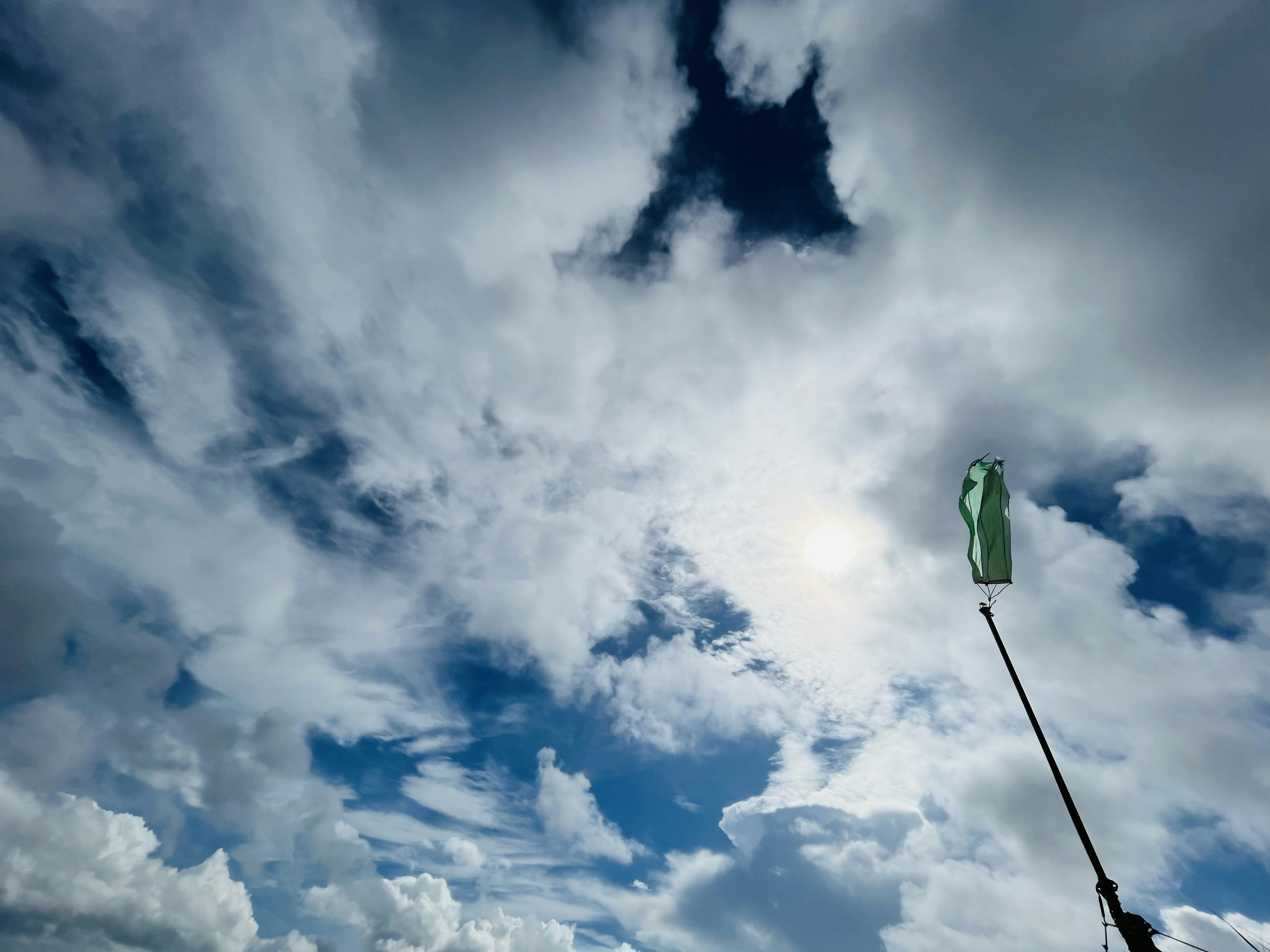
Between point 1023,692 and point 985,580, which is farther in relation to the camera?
point 985,580

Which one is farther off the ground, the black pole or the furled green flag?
the furled green flag

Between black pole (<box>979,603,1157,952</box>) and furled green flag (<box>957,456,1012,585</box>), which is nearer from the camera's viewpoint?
black pole (<box>979,603,1157,952</box>)

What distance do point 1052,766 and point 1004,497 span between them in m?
13.7

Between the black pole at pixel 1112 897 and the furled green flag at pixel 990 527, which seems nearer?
the black pole at pixel 1112 897

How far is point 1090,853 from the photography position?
18828mm

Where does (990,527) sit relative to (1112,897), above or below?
above

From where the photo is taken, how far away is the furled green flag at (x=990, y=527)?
28422mm

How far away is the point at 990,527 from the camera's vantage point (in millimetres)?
28938

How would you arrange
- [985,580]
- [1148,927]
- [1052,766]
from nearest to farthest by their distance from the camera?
[1148,927] < [1052,766] < [985,580]

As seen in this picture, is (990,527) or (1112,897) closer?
(1112,897)

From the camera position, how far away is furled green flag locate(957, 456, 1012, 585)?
2842 centimetres

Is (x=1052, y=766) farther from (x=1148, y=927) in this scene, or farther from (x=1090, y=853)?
(x=1148, y=927)

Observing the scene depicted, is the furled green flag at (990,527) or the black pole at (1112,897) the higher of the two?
the furled green flag at (990,527)

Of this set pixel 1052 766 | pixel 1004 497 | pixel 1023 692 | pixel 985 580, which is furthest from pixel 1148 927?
pixel 1004 497
